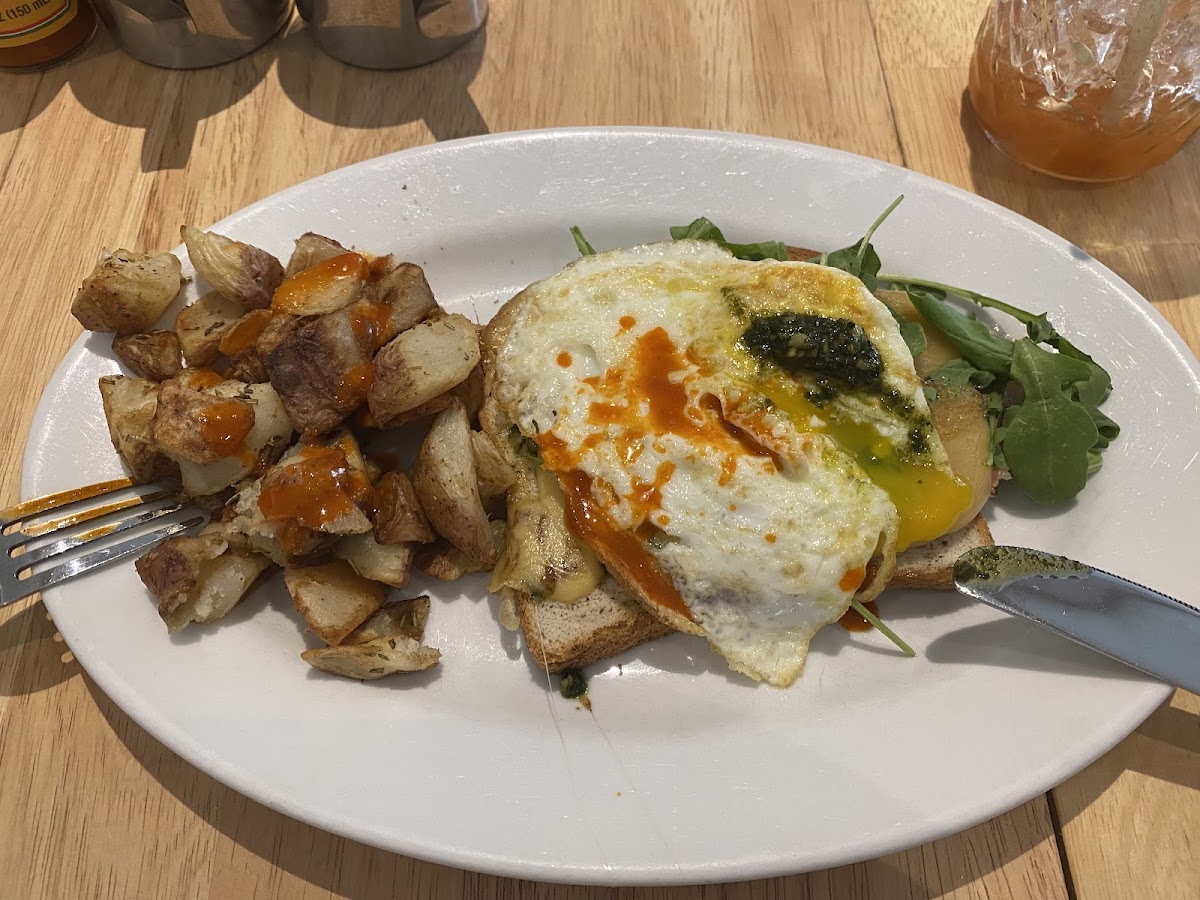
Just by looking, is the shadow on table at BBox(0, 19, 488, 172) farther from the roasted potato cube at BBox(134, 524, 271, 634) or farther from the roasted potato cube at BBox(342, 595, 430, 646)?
the roasted potato cube at BBox(342, 595, 430, 646)

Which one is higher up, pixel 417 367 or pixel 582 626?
pixel 417 367

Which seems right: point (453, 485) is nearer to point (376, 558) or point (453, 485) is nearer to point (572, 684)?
point (376, 558)

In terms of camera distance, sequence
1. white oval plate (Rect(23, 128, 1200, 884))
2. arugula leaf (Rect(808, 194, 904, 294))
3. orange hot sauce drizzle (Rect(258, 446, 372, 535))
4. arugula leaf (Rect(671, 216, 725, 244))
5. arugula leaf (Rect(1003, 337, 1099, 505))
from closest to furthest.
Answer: white oval plate (Rect(23, 128, 1200, 884))
orange hot sauce drizzle (Rect(258, 446, 372, 535))
arugula leaf (Rect(1003, 337, 1099, 505))
arugula leaf (Rect(808, 194, 904, 294))
arugula leaf (Rect(671, 216, 725, 244))

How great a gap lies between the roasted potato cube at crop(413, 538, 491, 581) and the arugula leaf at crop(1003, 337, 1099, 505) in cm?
149

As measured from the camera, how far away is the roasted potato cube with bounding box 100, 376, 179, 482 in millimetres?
2018

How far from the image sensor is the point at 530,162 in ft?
8.65

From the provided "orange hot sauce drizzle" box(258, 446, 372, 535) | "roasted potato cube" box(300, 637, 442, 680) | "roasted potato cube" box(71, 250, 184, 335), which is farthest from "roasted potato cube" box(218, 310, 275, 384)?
"roasted potato cube" box(300, 637, 442, 680)

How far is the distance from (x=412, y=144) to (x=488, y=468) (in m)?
1.75

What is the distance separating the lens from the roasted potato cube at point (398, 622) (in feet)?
6.59

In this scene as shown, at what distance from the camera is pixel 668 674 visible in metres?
2.12

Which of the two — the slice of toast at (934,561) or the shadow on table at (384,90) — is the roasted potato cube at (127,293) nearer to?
the shadow on table at (384,90)

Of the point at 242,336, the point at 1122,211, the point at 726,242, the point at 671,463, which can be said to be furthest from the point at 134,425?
the point at 1122,211

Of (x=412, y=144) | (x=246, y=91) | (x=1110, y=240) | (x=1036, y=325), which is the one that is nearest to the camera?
(x=1036, y=325)

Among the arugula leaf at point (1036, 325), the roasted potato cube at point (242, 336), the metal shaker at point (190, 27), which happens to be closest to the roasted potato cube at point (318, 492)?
the roasted potato cube at point (242, 336)
